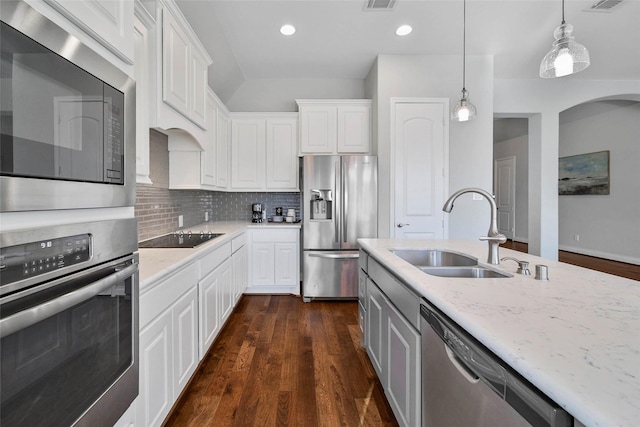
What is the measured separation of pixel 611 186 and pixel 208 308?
7.17m

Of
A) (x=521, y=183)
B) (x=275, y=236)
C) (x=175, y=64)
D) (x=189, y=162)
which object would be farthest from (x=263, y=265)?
(x=521, y=183)

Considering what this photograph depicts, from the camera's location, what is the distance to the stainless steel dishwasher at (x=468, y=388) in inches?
23.6

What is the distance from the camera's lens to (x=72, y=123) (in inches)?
29.7

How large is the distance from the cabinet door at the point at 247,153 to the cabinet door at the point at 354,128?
1028 mm

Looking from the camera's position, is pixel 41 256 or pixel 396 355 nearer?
pixel 41 256

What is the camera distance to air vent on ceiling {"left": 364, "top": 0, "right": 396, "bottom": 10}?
2584mm

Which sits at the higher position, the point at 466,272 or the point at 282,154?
the point at 282,154

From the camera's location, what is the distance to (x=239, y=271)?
3.21 m

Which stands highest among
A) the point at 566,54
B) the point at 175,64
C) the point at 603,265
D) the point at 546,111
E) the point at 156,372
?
the point at 546,111

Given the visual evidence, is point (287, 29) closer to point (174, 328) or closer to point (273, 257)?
point (273, 257)

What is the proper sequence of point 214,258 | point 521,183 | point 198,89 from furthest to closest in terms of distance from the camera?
point 521,183, point 198,89, point 214,258

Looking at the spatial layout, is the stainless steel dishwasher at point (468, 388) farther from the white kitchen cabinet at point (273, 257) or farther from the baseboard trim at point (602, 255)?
the baseboard trim at point (602, 255)

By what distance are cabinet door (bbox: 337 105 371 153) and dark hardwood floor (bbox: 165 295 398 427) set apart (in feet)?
6.88

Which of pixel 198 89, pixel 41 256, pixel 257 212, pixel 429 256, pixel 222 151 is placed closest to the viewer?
pixel 41 256
